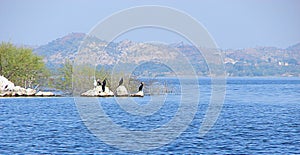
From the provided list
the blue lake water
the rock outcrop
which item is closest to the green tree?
the rock outcrop

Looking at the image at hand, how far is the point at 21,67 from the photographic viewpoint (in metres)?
67.4

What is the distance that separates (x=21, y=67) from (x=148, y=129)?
103 feet

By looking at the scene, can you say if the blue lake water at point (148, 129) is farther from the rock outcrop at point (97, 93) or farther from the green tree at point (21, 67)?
the green tree at point (21, 67)

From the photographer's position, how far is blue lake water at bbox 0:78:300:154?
29766mm

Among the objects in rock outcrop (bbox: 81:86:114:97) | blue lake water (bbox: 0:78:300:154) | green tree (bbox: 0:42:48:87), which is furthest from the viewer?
green tree (bbox: 0:42:48:87)

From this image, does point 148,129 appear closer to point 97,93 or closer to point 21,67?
point 97,93

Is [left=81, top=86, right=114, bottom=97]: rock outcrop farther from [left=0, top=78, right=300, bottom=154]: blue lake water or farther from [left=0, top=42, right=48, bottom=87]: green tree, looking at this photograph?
[left=0, top=42, right=48, bottom=87]: green tree

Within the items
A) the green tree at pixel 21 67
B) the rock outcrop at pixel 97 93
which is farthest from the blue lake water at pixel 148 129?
the green tree at pixel 21 67

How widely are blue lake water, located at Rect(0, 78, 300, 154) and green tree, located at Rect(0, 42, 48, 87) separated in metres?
7.42

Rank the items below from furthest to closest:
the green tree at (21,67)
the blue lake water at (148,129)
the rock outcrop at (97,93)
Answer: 1. the green tree at (21,67)
2. the rock outcrop at (97,93)
3. the blue lake water at (148,129)

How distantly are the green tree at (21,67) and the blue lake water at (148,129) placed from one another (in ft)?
24.3

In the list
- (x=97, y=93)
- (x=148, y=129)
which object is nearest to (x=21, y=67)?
(x=97, y=93)

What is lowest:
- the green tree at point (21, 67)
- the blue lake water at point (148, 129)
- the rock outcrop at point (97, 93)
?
the blue lake water at point (148, 129)

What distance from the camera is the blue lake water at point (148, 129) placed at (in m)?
29.8
